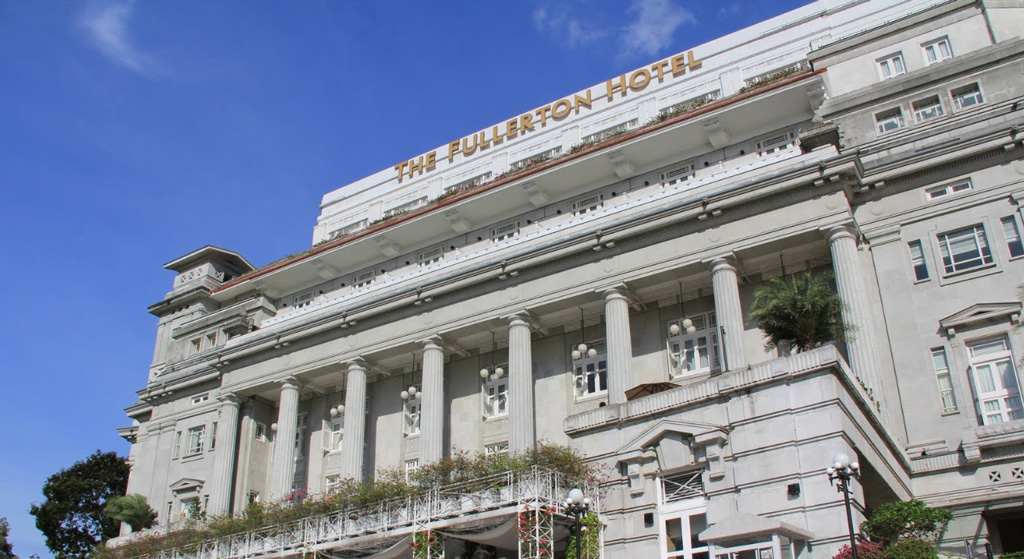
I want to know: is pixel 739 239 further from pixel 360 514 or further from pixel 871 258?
pixel 360 514

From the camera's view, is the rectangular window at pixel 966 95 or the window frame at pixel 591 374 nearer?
the rectangular window at pixel 966 95

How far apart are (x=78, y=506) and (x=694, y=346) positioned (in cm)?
5016

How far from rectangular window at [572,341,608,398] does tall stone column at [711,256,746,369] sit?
614 cm

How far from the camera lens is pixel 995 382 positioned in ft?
100

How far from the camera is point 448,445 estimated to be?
4281 centimetres

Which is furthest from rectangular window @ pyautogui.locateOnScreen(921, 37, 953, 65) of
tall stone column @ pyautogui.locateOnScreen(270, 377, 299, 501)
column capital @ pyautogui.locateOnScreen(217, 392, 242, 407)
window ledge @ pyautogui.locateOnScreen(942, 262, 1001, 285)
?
column capital @ pyautogui.locateOnScreen(217, 392, 242, 407)

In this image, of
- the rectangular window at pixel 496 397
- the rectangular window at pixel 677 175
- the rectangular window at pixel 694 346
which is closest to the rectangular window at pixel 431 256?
the rectangular window at pixel 496 397

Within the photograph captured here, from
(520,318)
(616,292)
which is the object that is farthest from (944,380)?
(520,318)

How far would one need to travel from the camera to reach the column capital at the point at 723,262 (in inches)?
1416

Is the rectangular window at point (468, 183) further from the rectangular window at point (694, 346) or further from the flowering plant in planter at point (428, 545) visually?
the flowering plant in planter at point (428, 545)

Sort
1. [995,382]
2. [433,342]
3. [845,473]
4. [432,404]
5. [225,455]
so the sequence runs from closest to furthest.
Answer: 1. [845,473]
2. [995,382]
3. [432,404]
4. [433,342]
5. [225,455]

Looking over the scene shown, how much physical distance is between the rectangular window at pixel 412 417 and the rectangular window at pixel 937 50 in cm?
2770

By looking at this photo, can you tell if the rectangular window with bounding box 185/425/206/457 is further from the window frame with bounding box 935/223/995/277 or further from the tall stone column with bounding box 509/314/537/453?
the window frame with bounding box 935/223/995/277

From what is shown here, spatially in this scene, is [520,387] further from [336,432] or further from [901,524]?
[901,524]
